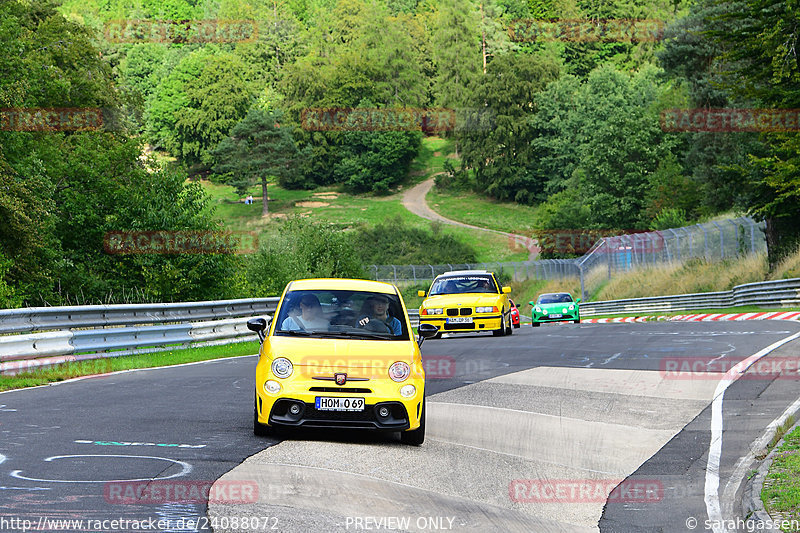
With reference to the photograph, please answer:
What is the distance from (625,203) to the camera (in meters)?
76.9

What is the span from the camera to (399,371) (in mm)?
9492

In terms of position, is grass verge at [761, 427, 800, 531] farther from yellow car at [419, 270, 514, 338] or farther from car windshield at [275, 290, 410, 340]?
yellow car at [419, 270, 514, 338]

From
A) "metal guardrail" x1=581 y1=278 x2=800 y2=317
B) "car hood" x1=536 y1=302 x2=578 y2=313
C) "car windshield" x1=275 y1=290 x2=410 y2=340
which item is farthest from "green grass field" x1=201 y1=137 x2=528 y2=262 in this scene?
"car windshield" x1=275 y1=290 x2=410 y2=340

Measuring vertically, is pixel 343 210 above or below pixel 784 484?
below

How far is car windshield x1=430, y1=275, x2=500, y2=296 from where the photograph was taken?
26.3m

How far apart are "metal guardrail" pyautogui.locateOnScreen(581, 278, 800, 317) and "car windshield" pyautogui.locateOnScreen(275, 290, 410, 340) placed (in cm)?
2645

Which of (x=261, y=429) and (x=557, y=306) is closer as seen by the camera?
(x=261, y=429)

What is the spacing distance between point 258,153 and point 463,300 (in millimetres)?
102073

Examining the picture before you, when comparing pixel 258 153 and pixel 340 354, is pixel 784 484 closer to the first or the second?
pixel 340 354

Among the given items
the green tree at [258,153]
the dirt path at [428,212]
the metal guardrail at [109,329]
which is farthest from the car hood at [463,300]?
the green tree at [258,153]

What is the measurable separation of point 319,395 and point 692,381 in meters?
7.40

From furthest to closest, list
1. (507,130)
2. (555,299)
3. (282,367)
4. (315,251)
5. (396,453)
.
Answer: (507,130), (315,251), (555,299), (282,367), (396,453)

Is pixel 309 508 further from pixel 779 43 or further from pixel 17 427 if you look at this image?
pixel 779 43

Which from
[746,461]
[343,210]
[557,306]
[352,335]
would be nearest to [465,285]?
[557,306]
